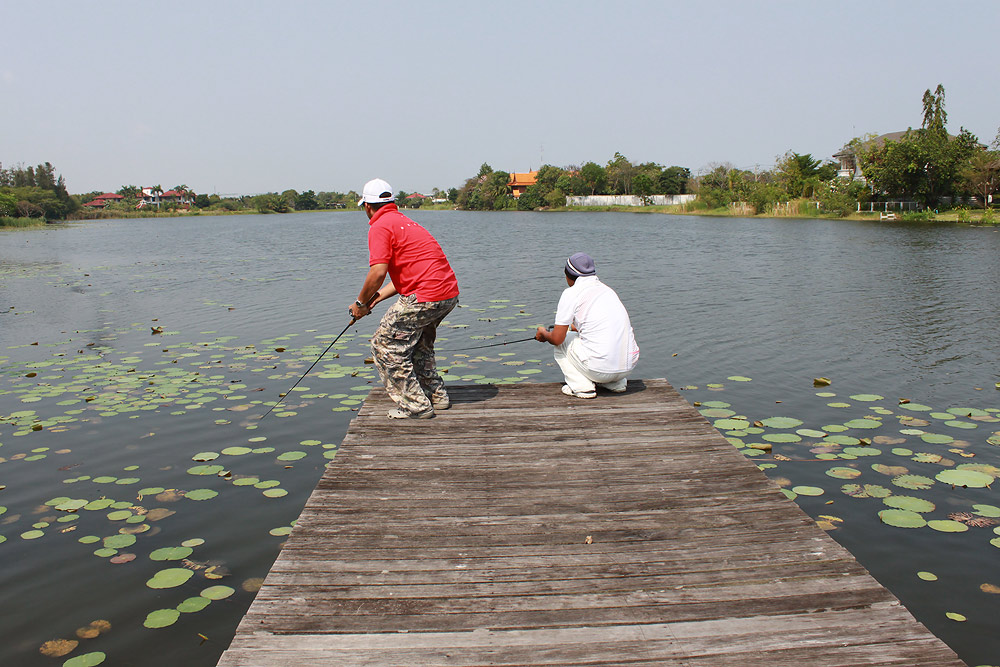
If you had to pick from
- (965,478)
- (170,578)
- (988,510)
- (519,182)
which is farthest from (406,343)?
(519,182)

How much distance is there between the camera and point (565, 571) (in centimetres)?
334

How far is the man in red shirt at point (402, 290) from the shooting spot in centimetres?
548

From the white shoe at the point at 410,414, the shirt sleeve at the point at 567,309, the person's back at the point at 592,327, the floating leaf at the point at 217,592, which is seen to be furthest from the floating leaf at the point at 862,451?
the floating leaf at the point at 217,592

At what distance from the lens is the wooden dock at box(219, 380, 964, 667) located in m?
2.76

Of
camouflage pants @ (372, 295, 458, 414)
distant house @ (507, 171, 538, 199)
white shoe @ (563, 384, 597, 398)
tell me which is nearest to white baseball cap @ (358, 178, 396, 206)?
camouflage pants @ (372, 295, 458, 414)

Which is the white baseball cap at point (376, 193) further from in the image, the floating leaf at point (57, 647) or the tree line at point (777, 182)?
the tree line at point (777, 182)

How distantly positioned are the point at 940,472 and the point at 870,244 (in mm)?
28510

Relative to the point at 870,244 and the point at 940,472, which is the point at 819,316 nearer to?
the point at 940,472

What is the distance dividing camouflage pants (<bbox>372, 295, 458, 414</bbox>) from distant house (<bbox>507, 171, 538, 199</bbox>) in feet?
444

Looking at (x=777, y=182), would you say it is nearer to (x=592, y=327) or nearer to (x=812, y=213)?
(x=812, y=213)

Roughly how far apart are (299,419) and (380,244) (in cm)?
320

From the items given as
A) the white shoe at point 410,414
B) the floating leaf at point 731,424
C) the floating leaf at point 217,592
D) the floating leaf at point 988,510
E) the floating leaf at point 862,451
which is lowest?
the floating leaf at point 217,592

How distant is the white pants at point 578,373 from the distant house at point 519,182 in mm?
134771

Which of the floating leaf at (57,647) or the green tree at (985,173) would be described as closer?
the floating leaf at (57,647)
